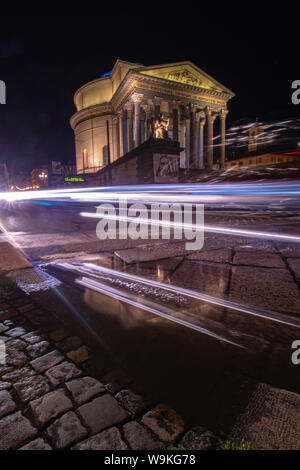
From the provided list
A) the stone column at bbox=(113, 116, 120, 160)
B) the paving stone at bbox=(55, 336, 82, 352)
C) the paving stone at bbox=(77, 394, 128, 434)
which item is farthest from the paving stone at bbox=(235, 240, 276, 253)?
the stone column at bbox=(113, 116, 120, 160)

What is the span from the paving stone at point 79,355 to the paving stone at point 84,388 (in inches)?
6.7

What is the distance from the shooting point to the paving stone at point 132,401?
1146 millimetres

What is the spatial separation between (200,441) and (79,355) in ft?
2.82

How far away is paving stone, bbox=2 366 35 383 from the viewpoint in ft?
4.42

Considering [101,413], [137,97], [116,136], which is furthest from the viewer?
[116,136]

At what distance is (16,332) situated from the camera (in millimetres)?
1800

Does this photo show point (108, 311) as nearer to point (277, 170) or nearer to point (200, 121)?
point (277, 170)

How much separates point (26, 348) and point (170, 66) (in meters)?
36.5

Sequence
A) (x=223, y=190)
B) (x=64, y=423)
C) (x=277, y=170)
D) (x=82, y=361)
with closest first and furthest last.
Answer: (x=64, y=423) < (x=82, y=361) < (x=223, y=190) < (x=277, y=170)

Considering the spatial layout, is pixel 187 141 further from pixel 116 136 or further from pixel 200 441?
pixel 200 441

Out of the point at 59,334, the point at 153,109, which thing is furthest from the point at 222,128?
the point at 59,334

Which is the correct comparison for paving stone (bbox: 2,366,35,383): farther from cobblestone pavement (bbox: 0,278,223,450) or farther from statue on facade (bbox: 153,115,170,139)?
statue on facade (bbox: 153,115,170,139)
